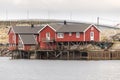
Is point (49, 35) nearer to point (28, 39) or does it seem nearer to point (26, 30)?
point (28, 39)

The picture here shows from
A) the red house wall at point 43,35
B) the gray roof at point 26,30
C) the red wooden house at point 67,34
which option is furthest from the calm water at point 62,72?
the gray roof at point 26,30

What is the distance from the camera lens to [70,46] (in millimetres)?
118500

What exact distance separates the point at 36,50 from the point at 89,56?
10324 millimetres

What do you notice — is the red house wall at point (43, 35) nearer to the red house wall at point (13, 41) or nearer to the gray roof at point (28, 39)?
the gray roof at point (28, 39)

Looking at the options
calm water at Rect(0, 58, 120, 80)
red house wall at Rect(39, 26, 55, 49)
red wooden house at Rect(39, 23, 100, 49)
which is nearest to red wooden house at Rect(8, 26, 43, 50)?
red house wall at Rect(39, 26, 55, 49)

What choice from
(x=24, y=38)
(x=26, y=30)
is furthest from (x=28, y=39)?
(x=26, y=30)

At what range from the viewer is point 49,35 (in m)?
119

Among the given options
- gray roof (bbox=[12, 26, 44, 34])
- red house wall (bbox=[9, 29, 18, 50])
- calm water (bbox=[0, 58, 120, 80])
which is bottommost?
calm water (bbox=[0, 58, 120, 80])

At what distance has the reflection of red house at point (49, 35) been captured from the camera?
383 feet

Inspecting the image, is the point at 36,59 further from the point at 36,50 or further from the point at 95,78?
the point at 95,78

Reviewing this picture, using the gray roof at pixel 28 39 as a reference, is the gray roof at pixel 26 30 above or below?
above

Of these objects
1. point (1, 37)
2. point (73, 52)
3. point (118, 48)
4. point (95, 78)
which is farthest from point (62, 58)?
point (1, 37)

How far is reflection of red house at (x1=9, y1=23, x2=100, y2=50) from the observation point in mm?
116812

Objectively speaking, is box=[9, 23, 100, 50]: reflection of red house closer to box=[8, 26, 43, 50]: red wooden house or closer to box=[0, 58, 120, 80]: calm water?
box=[8, 26, 43, 50]: red wooden house
